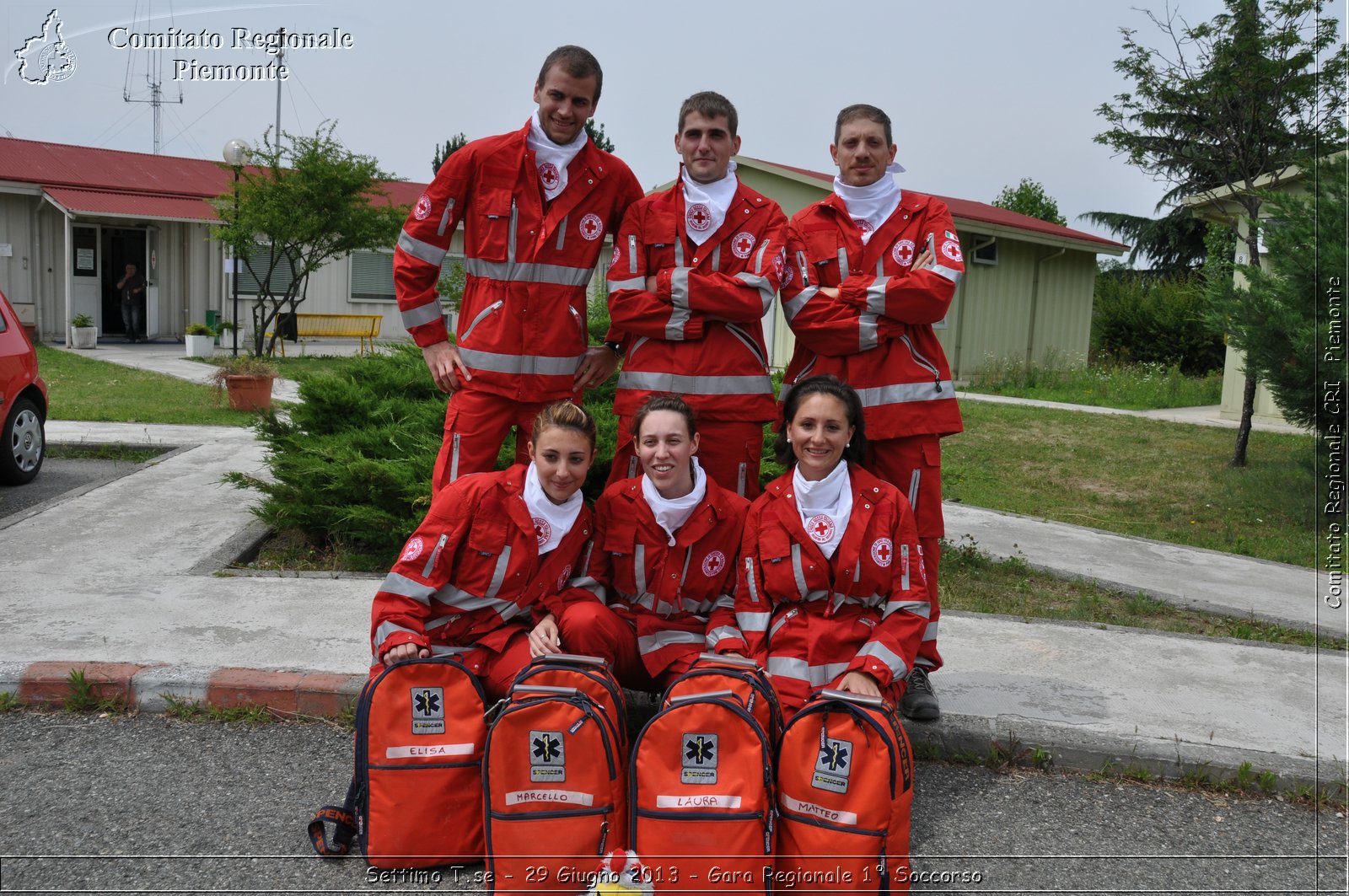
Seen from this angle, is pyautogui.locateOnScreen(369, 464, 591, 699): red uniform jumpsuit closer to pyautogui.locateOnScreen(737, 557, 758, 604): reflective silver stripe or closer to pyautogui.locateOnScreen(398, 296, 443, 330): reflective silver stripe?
pyautogui.locateOnScreen(737, 557, 758, 604): reflective silver stripe

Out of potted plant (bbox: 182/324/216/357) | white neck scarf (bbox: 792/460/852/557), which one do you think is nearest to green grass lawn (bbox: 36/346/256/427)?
potted plant (bbox: 182/324/216/357)

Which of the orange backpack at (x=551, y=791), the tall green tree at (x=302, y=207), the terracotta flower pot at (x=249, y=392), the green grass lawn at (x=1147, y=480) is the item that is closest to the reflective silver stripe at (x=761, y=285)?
the orange backpack at (x=551, y=791)

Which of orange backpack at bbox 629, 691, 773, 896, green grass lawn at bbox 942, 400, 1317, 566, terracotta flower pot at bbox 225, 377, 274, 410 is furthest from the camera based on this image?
terracotta flower pot at bbox 225, 377, 274, 410

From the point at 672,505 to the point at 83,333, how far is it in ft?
70.6

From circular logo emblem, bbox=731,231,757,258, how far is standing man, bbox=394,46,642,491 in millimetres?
562

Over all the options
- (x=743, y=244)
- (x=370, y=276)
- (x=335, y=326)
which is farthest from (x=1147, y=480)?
(x=370, y=276)

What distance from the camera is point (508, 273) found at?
4.14 meters

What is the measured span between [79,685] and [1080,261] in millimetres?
22877

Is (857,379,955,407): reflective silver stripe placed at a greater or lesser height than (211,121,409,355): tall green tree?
lesser

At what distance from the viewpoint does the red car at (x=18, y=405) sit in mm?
8188

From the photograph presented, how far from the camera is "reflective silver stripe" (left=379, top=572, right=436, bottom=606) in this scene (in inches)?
136

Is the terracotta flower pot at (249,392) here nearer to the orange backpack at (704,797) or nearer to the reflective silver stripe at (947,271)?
the reflective silver stripe at (947,271)

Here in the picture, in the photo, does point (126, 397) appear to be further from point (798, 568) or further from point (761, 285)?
point (798, 568)

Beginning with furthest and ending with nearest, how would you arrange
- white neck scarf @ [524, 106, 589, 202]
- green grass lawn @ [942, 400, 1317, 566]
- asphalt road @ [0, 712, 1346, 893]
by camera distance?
green grass lawn @ [942, 400, 1317, 566]
white neck scarf @ [524, 106, 589, 202]
asphalt road @ [0, 712, 1346, 893]
